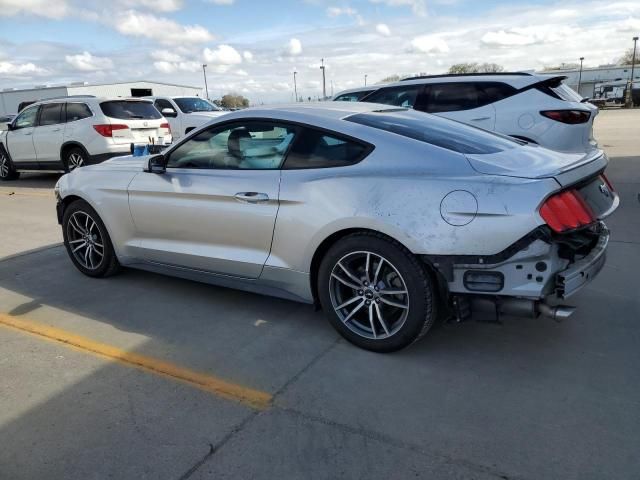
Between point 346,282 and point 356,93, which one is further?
point 356,93

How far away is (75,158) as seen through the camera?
11406 millimetres

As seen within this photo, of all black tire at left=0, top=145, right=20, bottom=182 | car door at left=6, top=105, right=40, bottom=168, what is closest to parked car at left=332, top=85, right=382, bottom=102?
car door at left=6, top=105, right=40, bottom=168

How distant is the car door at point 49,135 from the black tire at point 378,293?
9931mm

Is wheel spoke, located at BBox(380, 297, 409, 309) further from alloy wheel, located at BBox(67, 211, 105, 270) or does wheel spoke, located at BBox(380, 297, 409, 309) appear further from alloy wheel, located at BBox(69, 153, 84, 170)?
alloy wheel, located at BBox(69, 153, 84, 170)

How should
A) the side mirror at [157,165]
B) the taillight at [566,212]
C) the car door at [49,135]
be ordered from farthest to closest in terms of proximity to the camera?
1. the car door at [49,135]
2. the side mirror at [157,165]
3. the taillight at [566,212]

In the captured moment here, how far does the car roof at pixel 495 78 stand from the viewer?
7348 millimetres

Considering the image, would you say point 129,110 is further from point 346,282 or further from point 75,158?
point 346,282

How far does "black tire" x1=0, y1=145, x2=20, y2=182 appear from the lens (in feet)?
42.4

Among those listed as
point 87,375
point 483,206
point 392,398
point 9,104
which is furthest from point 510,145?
point 9,104

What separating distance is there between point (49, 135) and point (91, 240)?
792 centimetres

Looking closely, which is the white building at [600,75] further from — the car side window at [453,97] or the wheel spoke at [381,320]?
the wheel spoke at [381,320]

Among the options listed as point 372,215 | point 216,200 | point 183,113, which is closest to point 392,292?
point 372,215

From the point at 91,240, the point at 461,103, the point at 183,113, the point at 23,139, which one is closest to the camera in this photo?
the point at 91,240

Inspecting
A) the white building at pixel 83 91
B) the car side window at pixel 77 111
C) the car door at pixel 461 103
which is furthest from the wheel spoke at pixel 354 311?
the white building at pixel 83 91
